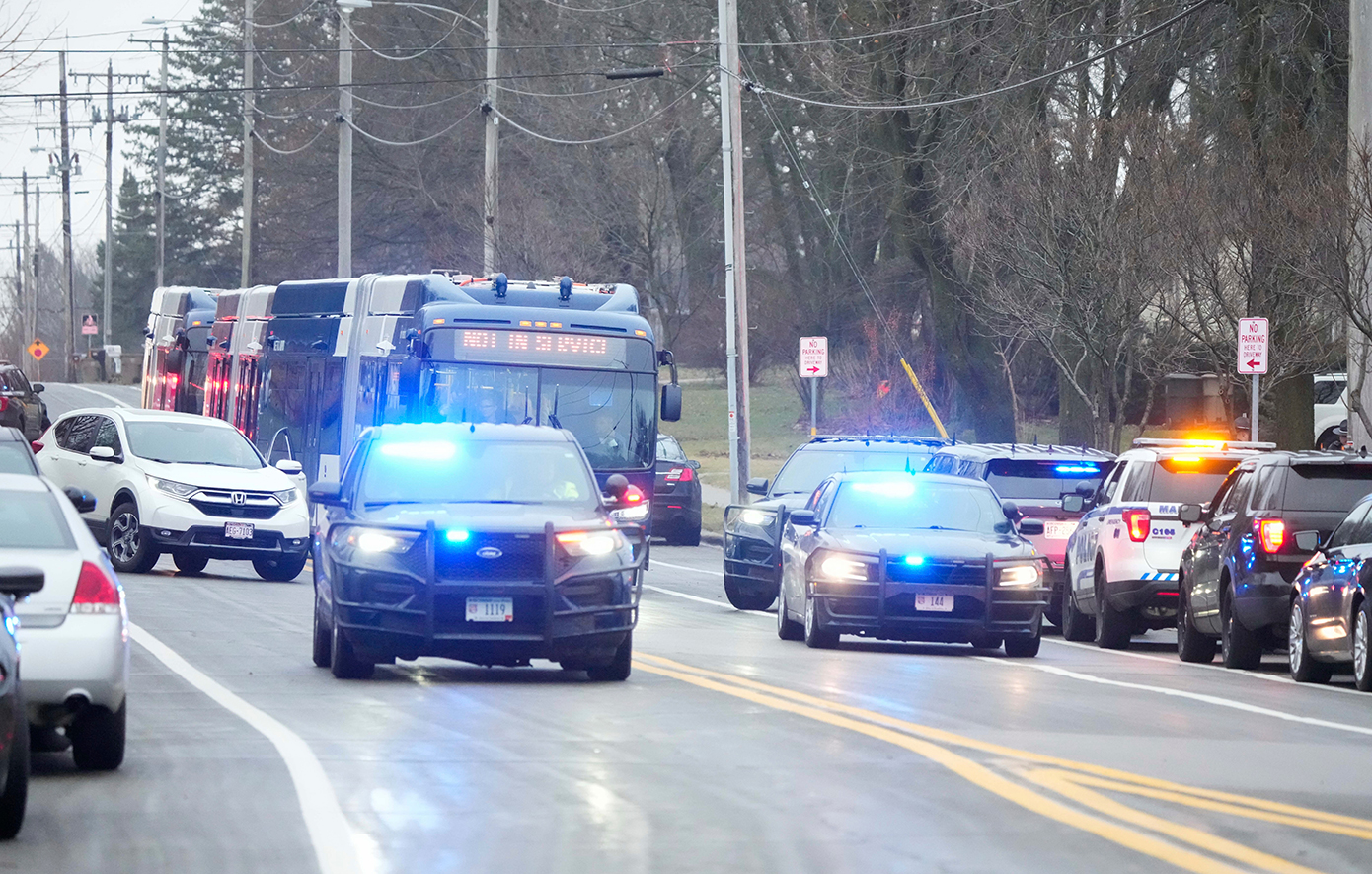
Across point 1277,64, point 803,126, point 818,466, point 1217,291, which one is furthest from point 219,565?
point 803,126

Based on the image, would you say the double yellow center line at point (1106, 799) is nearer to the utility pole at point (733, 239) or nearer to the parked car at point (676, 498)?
→ the parked car at point (676, 498)

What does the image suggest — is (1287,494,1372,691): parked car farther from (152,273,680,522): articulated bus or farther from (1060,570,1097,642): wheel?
(152,273,680,522): articulated bus

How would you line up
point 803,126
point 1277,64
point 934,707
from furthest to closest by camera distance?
point 803,126 → point 1277,64 → point 934,707

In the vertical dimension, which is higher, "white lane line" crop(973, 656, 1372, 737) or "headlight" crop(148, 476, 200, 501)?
"headlight" crop(148, 476, 200, 501)

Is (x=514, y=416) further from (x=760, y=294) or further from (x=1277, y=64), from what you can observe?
(x=760, y=294)

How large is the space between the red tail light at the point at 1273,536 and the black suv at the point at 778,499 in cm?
489

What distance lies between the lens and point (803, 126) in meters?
53.5

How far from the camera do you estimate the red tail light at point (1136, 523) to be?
2047 centimetres

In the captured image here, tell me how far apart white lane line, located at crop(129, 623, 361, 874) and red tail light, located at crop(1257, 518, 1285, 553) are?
8.44 metres

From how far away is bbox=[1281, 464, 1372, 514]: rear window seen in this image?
1805 centimetres

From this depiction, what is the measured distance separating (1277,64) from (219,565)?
15.8 metres

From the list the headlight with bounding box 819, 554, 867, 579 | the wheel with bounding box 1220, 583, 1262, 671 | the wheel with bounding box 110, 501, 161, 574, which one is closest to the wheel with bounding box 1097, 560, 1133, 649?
the wheel with bounding box 1220, 583, 1262, 671

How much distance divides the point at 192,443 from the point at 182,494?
1416mm

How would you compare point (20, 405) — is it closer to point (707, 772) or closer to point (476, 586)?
point (476, 586)
